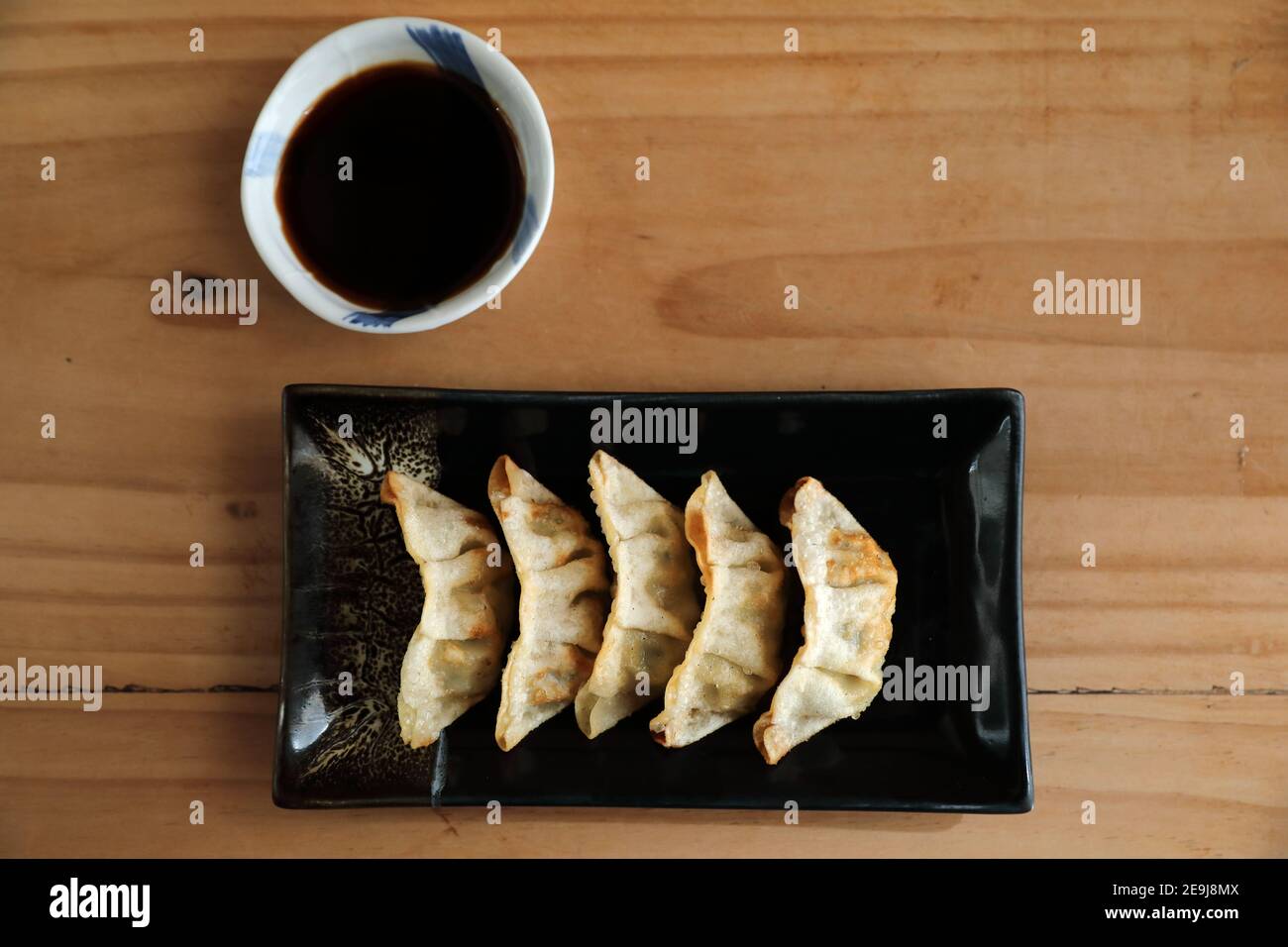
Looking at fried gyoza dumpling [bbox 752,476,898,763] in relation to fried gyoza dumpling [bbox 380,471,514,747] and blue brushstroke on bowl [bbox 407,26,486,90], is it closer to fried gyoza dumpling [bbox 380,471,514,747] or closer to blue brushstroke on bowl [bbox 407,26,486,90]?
fried gyoza dumpling [bbox 380,471,514,747]

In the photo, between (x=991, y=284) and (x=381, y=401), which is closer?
(x=381, y=401)

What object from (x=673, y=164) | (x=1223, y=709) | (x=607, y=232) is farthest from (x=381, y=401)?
(x=1223, y=709)

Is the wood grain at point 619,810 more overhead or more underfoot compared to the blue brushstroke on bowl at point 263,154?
more underfoot

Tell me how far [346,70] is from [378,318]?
45cm

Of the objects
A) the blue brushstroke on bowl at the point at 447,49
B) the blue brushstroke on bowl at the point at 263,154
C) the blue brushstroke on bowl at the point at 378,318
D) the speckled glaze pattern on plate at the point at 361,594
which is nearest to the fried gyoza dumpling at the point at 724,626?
the speckled glaze pattern on plate at the point at 361,594

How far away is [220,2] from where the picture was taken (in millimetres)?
1894

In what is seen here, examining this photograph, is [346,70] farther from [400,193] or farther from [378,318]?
[378,318]

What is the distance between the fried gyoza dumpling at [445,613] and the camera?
1.73m

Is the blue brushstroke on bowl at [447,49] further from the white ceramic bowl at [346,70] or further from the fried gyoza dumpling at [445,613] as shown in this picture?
the fried gyoza dumpling at [445,613]

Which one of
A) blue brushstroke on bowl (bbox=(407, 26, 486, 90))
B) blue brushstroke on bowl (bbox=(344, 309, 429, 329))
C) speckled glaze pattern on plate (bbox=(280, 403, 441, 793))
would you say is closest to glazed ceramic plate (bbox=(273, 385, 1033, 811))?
speckled glaze pattern on plate (bbox=(280, 403, 441, 793))

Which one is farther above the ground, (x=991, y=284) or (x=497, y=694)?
(x=991, y=284)

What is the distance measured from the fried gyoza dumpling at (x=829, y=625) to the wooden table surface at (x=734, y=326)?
0.29 metres

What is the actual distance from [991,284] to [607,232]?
2.41 ft
